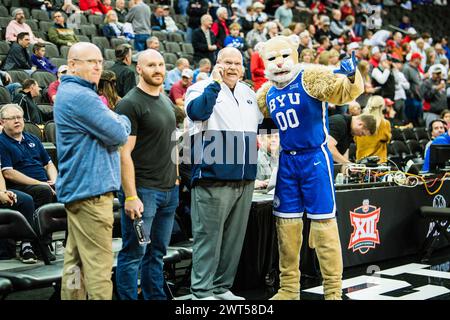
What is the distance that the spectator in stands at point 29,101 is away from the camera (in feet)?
26.6

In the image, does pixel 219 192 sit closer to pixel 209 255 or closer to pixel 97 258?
pixel 209 255

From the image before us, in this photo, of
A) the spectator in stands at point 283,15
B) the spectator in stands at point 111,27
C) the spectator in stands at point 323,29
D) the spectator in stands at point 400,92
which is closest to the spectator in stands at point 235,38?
the spectator in stands at point 111,27

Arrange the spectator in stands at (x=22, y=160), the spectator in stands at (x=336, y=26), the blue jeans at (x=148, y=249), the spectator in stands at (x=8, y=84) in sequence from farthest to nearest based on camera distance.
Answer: the spectator in stands at (x=336, y=26), the spectator in stands at (x=8, y=84), the spectator in stands at (x=22, y=160), the blue jeans at (x=148, y=249)

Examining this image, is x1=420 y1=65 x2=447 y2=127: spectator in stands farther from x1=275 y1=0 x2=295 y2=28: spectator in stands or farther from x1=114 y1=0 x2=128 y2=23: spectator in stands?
x1=114 y1=0 x2=128 y2=23: spectator in stands

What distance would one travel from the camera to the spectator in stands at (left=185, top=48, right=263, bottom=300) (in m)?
4.74

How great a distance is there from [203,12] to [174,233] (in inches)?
332

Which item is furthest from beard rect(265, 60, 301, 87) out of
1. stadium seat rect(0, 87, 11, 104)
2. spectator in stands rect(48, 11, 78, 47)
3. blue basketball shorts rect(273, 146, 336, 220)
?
spectator in stands rect(48, 11, 78, 47)

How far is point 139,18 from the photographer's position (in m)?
12.4

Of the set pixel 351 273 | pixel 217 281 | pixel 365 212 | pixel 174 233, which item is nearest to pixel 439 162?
pixel 365 212

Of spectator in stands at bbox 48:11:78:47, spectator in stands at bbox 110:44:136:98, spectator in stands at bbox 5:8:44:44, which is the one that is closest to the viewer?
spectator in stands at bbox 110:44:136:98

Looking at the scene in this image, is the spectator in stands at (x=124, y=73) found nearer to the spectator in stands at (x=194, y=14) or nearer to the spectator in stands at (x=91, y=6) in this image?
the spectator in stands at (x=91, y=6)

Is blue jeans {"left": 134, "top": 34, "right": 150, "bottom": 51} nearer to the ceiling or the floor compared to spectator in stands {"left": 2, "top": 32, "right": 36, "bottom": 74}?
nearer to the ceiling

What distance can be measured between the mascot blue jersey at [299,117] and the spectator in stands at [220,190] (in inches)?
9.0

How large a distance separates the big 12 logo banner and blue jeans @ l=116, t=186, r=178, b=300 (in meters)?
2.27
